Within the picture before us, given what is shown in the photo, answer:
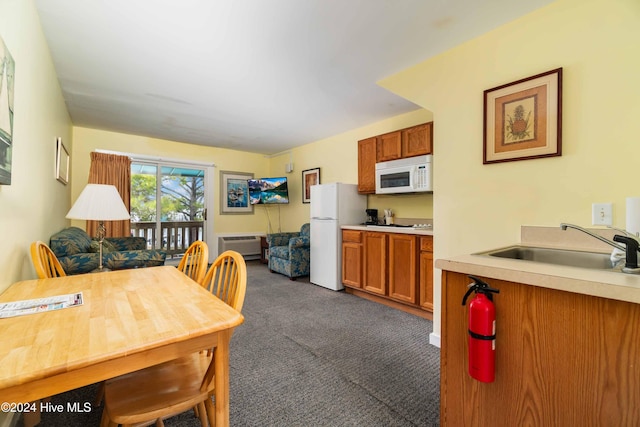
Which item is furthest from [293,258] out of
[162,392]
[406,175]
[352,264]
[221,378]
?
[221,378]

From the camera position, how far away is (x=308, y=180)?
216 inches

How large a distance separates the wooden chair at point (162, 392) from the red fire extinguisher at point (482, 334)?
Answer: 95cm

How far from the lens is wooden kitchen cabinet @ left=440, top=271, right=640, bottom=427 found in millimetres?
897

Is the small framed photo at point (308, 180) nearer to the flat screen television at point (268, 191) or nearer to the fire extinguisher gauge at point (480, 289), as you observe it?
the flat screen television at point (268, 191)

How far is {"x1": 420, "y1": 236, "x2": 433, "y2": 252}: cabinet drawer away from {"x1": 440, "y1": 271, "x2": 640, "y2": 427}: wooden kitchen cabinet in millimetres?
1672

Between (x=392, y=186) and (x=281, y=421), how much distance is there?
275 cm

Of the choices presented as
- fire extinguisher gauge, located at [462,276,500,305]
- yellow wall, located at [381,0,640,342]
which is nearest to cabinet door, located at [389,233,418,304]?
yellow wall, located at [381,0,640,342]

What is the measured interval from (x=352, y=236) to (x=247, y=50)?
2.45 meters

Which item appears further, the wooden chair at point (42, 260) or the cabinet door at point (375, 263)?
the cabinet door at point (375, 263)

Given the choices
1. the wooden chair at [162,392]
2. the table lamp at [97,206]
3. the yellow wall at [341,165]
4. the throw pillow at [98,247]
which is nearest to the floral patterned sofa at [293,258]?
the yellow wall at [341,165]

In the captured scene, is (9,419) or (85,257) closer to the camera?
(9,419)

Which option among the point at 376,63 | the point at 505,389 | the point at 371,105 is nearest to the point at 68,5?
the point at 376,63

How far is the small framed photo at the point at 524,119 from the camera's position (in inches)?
68.6

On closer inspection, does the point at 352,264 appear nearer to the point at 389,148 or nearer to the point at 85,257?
the point at 389,148
